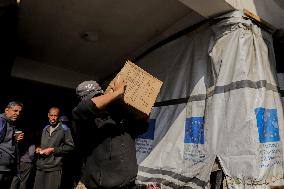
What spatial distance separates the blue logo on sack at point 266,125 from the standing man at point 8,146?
123 inches

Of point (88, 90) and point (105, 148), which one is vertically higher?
point (88, 90)

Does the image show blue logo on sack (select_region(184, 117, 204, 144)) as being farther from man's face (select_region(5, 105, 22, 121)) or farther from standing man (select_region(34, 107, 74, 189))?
man's face (select_region(5, 105, 22, 121))

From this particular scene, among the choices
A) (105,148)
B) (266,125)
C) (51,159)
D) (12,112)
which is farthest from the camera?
(51,159)

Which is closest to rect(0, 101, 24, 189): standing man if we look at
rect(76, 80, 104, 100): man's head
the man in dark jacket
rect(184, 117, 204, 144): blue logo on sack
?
the man in dark jacket

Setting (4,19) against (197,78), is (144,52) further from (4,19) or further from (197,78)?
(4,19)

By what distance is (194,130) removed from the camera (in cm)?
296

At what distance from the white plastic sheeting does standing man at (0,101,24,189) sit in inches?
69.7

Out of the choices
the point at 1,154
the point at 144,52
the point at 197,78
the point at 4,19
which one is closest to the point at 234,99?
the point at 197,78

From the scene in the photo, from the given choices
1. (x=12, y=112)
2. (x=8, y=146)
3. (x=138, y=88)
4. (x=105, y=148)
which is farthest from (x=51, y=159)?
(x=138, y=88)

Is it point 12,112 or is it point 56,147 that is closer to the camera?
point 12,112

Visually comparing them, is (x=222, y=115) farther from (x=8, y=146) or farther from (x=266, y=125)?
(x=8, y=146)

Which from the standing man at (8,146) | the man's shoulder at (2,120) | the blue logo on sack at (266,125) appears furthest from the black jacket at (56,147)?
the blue logo on sack at (266,125)

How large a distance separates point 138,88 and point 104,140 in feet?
1.99

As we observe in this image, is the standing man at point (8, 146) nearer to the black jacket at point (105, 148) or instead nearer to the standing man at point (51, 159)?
the standing man at point (51, 159)
